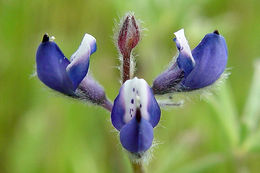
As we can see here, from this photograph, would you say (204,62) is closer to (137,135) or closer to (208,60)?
(208,60)

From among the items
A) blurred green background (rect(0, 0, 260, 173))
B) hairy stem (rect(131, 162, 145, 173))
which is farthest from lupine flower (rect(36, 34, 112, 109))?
blurred green background (rect(0, 0, 260, 173))

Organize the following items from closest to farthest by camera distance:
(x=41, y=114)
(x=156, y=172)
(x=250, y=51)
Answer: (x=156, y=172) < (x=41, y=114) < (x=250, y=51)

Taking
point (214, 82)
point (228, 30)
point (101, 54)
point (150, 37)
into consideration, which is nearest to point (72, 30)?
point (101, 54)

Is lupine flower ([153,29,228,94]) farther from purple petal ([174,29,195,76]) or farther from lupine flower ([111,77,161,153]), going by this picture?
lupine flower ([111,77,161,153])

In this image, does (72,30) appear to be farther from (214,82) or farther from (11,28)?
(214,82)

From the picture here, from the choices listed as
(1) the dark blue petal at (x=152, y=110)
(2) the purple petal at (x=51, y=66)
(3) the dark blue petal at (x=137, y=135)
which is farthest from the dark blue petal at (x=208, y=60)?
(2) the purple petal at (x=51, y=66)

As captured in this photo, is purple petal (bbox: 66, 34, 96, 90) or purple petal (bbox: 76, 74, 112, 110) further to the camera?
purple petal (bbox: 76, 74, 112, 110)

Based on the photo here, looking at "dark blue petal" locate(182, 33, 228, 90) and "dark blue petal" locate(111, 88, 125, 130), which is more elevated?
"dark blue petal" locate(182, 33, 228, 90)
